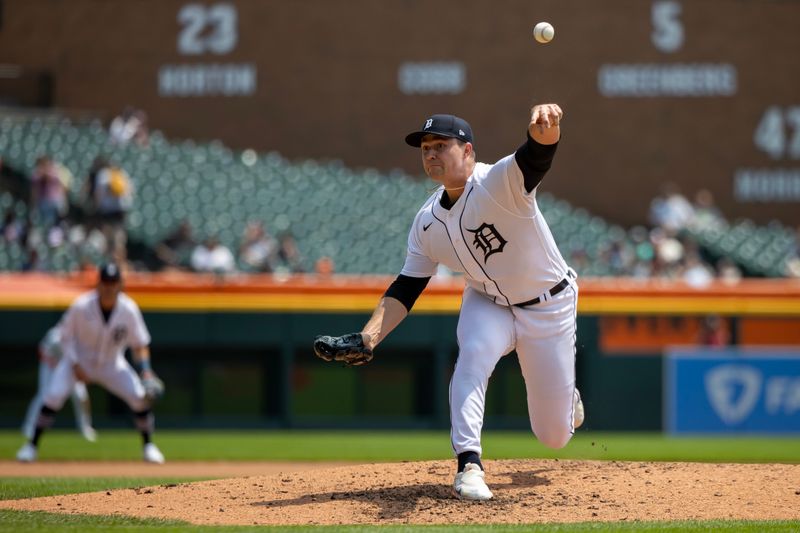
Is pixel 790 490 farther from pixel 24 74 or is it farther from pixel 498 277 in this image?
pixel 24 74

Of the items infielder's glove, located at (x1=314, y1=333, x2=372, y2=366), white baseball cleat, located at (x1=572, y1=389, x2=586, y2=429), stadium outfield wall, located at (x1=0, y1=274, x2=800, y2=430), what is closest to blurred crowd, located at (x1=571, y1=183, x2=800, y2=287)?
stadium outfield wall, located at (x1=0, y1=274, x2=800, y2=430)

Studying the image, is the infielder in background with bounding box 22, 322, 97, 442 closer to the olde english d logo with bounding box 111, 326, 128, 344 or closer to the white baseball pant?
the olde english d logo with bounding box 111, 326, 128, 344

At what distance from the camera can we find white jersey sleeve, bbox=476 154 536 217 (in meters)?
5.97

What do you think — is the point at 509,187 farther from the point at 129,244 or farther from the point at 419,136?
the point at 129,244

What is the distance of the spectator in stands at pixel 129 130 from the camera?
20922 mm

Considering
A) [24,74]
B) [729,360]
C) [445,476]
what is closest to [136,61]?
[24,74]

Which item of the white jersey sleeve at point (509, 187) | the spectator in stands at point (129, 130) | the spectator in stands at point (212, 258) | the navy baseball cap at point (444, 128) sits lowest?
the spectator in stands at point (212, 258)

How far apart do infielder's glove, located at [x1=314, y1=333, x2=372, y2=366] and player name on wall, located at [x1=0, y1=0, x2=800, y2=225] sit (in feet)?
54.0

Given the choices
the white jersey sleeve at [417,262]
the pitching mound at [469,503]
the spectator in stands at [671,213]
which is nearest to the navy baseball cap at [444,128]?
the white jersey sleeve at [417,262]

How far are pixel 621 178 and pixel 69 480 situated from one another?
1570cm

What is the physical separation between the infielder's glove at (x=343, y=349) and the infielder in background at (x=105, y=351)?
4.75m

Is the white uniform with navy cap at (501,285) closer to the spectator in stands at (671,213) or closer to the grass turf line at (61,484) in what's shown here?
the grass turf line at (61,484)

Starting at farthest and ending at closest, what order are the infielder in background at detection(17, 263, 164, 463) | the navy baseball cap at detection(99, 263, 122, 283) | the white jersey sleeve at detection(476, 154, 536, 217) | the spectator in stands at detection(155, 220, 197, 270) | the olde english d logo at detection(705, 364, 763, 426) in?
the spectator in stands at detection(155, 220, 197, 270) < the olde english d logo at detection(705, 364, 763, 426) < the infielder in background at detection(17, 263, 164, 463) < the navy baseball cap at detection(99, 263, 122, 283) < the white jersey sleeve at detection(476, 154, 536, 217)

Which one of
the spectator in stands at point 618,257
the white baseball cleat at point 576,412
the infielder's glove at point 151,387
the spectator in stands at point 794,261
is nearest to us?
the white baseball cleat at point 576,412
